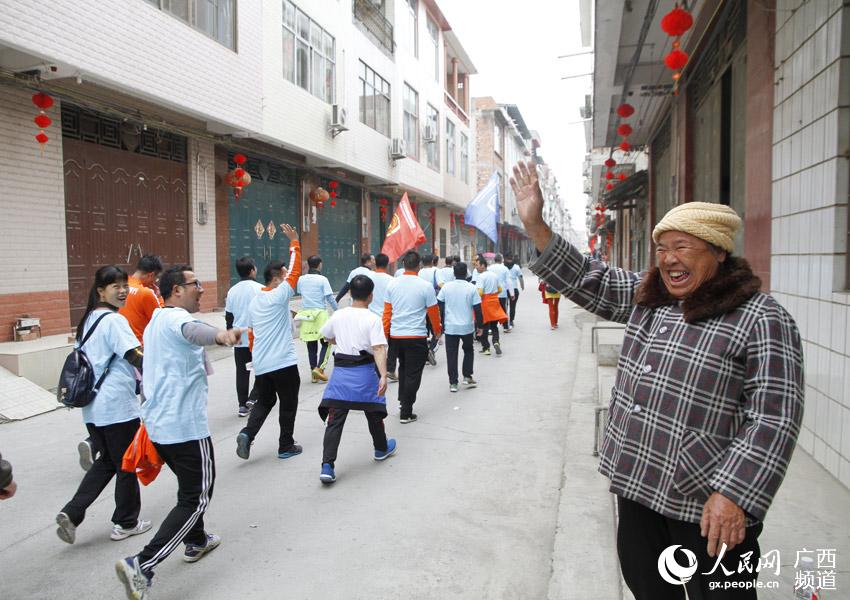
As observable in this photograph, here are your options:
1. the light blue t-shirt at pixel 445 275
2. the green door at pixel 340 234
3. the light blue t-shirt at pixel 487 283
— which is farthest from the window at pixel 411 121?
the light blue t-shirt at pixel 487 283

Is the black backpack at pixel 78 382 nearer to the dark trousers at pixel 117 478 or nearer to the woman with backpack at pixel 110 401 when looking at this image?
the woman with backpack at pixel 110 401

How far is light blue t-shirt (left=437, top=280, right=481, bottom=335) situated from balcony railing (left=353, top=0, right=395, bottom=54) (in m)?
12.1

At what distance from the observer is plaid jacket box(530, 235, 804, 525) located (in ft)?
5.99

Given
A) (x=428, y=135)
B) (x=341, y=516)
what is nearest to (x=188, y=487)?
(x=341, y=516)

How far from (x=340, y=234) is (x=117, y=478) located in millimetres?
15490

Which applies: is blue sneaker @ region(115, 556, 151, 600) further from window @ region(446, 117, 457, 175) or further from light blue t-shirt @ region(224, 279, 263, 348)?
window @ region(446, 117, 457, 175)

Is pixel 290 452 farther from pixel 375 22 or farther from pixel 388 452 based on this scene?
pixel 375 22

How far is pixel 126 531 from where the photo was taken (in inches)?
152

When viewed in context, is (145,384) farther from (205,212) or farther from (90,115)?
(205,212)

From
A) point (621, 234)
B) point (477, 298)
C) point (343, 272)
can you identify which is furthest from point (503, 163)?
point (477, 298)

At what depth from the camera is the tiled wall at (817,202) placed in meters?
3.80

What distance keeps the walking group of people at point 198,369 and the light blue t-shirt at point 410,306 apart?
0.5 inches

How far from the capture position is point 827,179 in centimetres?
393

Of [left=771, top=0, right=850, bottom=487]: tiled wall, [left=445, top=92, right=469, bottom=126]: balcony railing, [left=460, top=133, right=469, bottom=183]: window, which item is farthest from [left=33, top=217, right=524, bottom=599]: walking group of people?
[left=460, top=133, right=469, bottom=183]: window
